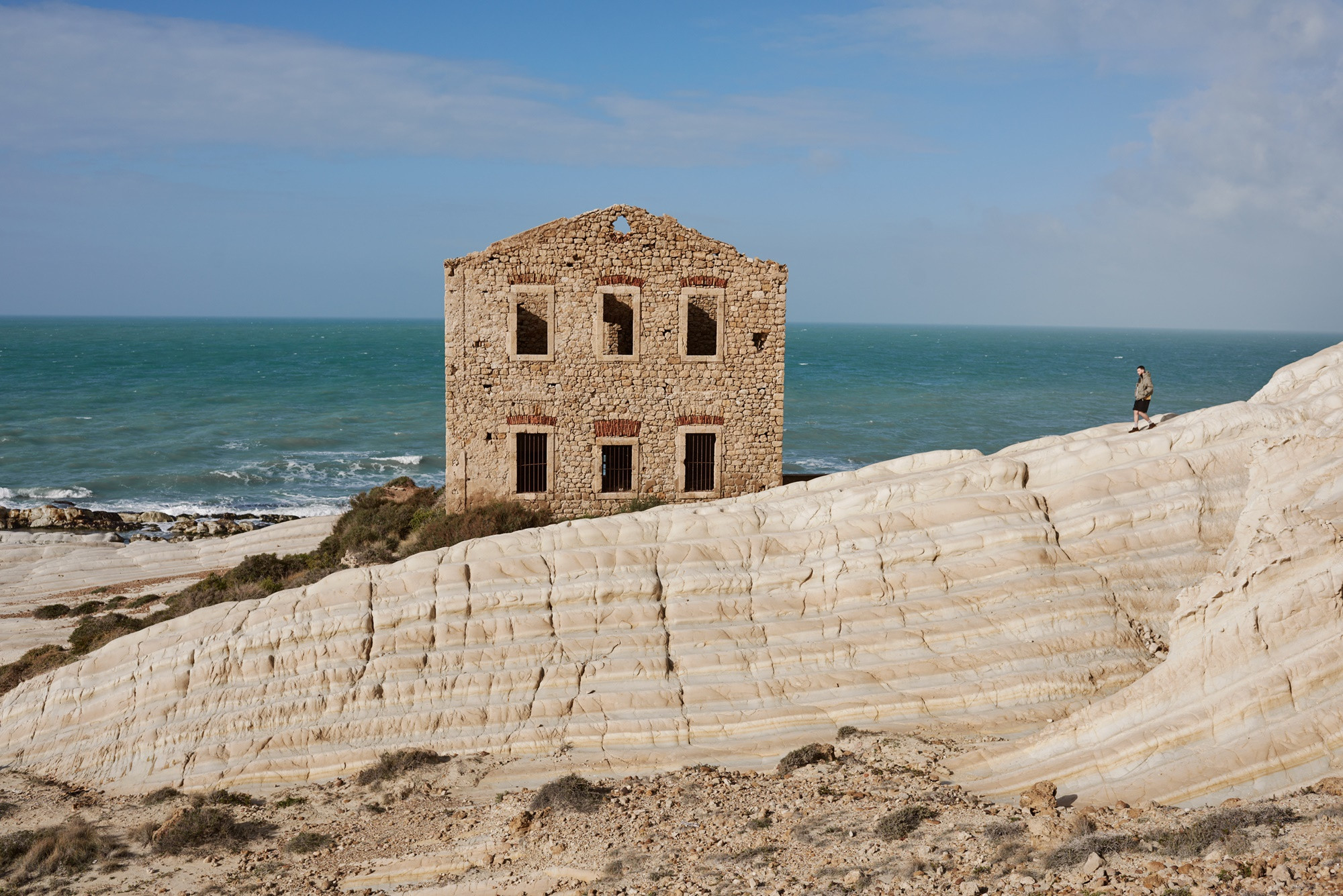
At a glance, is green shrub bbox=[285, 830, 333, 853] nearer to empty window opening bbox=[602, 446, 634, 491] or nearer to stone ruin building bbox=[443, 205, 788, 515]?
stone ruin building bbox=[443, 205, 788, 515]

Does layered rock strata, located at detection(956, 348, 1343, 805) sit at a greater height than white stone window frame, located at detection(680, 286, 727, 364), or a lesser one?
lesser

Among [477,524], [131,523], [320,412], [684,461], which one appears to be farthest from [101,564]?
[320,412]

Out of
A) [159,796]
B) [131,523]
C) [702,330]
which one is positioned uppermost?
[702,330]

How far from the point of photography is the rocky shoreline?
37588 millimetres

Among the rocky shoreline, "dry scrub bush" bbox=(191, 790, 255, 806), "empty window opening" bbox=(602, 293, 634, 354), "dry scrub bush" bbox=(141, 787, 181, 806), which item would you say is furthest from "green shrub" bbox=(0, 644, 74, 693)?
the rocky shoreline

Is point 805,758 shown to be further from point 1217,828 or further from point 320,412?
point 320,412

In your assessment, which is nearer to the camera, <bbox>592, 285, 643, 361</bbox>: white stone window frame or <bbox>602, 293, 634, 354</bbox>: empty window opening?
<bbox>592, 285, 643, 361</bbox>: white stone window frame

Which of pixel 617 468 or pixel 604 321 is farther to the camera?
pixel 617 468

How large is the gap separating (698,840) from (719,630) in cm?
414

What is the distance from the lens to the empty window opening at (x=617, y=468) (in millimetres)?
25656

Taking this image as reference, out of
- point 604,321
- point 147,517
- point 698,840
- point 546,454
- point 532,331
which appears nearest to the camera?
point 698,840

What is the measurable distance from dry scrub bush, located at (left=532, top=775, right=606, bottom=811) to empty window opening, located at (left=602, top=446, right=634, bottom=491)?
1418cm

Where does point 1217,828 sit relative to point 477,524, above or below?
above

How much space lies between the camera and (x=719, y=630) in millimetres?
14016
